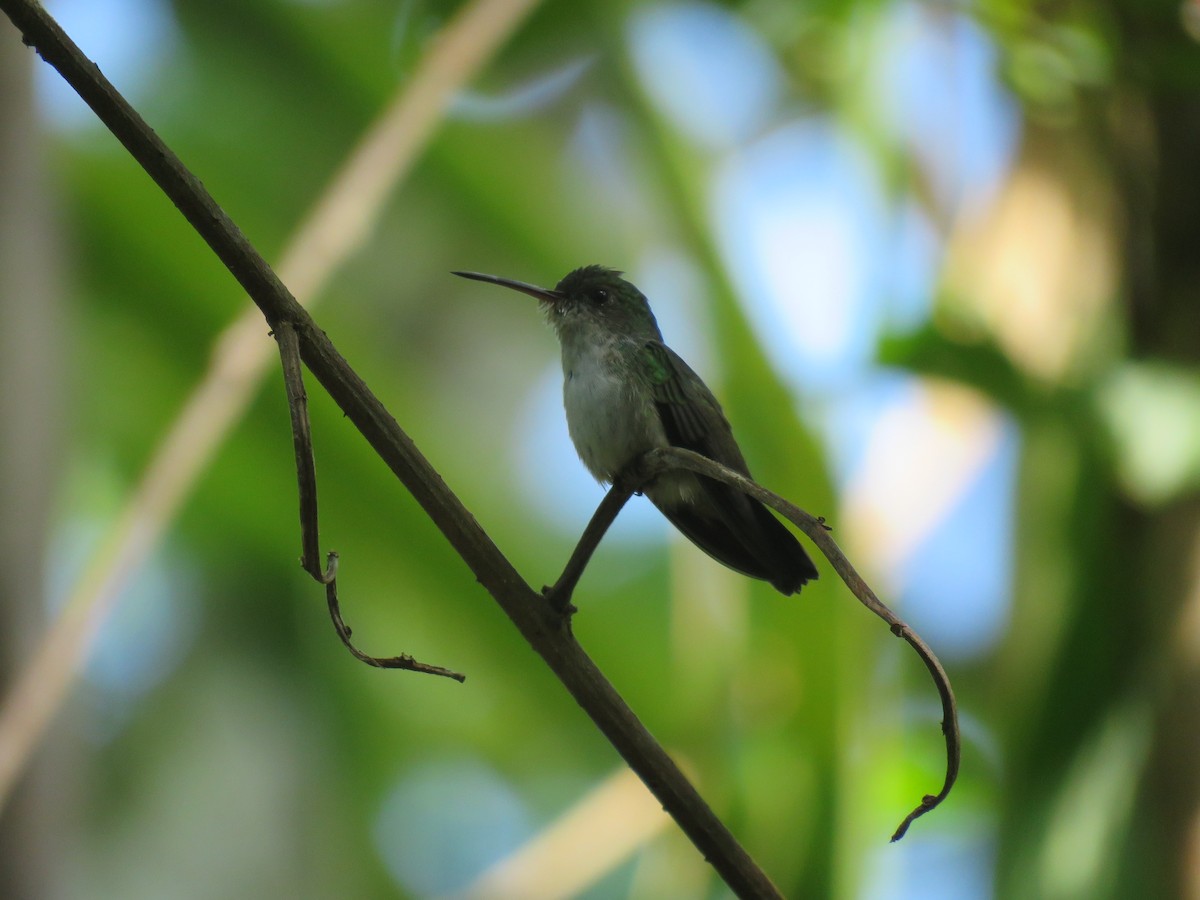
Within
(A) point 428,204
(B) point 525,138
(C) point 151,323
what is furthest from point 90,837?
(B) point 525,138

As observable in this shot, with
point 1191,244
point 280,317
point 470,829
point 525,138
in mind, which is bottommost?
point 470,829

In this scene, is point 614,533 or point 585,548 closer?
point 585,548

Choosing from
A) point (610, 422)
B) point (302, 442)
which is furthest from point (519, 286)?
point (302, 442)

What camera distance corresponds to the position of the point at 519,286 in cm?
199

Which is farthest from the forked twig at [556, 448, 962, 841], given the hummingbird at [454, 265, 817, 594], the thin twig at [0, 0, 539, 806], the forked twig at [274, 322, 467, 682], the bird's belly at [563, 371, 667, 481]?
the thin twig at [0, 0, 539, 806]

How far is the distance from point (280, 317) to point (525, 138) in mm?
3475

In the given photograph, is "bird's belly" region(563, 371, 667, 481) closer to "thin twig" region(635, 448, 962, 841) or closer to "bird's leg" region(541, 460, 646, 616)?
"bird's leg" region(541, 460, 646, 616)

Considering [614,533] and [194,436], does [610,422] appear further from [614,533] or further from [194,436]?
[614,533]

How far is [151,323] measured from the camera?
11.8ft

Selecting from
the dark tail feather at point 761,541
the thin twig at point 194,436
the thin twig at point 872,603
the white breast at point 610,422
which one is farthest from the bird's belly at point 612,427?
the thin twig at point 872,603

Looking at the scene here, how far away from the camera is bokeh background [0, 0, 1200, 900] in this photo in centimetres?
263

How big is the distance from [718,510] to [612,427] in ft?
0.97

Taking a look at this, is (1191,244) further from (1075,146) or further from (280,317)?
(280,317)

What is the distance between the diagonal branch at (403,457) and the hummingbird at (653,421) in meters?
0.65
